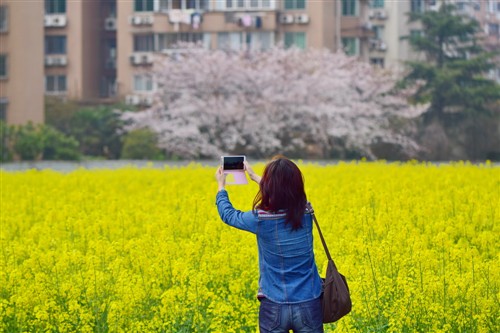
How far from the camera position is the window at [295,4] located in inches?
2243

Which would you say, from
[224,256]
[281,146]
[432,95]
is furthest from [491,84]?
[224,256]

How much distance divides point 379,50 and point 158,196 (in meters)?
47.9

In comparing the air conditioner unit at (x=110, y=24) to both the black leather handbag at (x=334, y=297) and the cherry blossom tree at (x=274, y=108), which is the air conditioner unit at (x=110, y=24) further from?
the black leather handbag at (x=334, y=297)

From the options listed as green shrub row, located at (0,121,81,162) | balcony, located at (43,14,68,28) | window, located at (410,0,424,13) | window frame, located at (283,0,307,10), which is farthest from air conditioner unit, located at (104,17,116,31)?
green shrub row, located at (0,121,81,162)

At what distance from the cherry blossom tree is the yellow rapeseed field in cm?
3125

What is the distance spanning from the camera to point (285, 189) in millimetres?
6324

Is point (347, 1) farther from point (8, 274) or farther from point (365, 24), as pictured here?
point (8, 274)

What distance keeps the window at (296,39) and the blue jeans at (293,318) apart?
5035 centimetres

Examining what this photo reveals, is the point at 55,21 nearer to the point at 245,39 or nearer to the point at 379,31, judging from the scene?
the point at 245,39

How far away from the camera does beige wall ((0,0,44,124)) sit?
47.0 metres

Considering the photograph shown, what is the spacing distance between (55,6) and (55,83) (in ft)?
13.9

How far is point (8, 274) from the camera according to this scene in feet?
31.7

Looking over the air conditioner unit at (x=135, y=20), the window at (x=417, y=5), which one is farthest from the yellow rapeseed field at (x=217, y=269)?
the window at (x=417, y=5)

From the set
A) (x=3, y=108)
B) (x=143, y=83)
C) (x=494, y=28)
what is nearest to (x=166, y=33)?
(x=143, y=83)
